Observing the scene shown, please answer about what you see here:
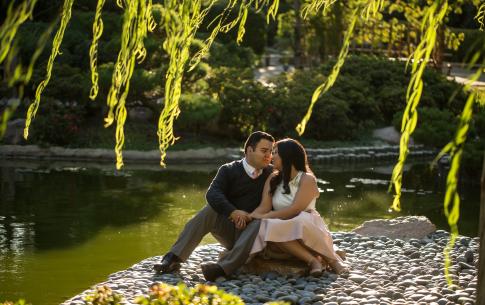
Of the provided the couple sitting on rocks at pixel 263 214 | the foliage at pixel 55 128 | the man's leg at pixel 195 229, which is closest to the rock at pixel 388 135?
the foliage at pixel 55 128

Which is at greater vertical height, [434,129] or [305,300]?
[434,129]

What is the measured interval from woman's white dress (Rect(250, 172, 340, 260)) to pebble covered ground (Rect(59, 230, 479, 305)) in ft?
0.77

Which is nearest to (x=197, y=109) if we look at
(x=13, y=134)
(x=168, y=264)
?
(x=13, y=134)

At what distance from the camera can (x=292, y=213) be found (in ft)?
20.7

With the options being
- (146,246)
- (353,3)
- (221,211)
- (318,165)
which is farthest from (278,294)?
(353,3)

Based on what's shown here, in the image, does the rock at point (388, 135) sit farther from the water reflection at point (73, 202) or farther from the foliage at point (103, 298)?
the foliage at point (103, 298)

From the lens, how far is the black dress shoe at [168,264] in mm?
6492

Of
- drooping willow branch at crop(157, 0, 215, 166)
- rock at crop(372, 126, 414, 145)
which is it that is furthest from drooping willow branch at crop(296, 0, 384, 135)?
rock at crop(372, 126, 414, 145)

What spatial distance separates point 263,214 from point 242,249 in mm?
289

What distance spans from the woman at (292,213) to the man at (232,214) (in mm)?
90

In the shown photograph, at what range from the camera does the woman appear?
6.22 m

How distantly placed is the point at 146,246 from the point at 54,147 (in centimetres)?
655

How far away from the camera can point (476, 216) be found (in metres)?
10.7

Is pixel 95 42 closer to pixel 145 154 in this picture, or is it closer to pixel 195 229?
pixel 195 229
